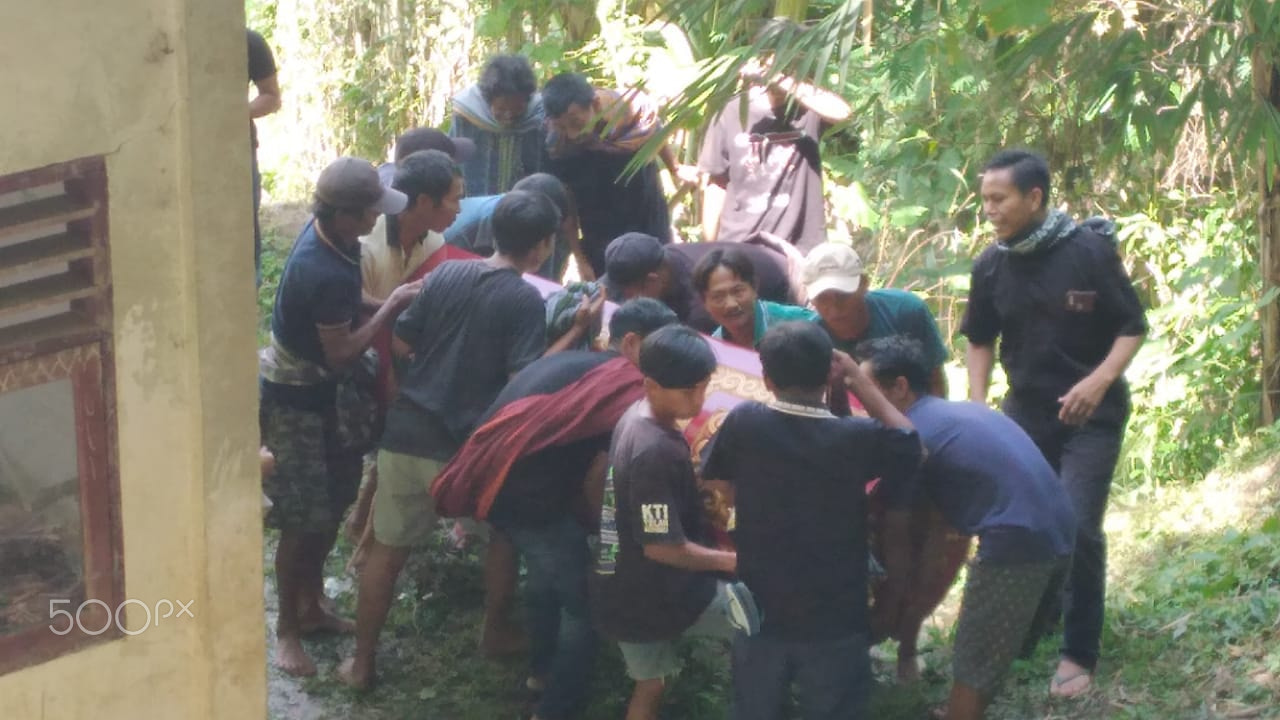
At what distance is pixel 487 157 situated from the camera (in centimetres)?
727

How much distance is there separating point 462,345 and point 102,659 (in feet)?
6.12

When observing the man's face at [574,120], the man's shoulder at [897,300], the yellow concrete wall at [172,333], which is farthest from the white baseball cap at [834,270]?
the yellow concrete wall at [172,333]

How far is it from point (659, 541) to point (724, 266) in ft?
4.17

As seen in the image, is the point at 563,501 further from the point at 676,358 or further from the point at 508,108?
the point at 508,108

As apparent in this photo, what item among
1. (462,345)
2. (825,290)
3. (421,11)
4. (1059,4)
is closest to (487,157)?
(462,345)

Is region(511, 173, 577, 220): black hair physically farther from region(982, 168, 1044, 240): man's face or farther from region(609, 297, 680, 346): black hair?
region(982, 168, 1044, 240): man's face

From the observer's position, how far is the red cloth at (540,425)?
4.98 m

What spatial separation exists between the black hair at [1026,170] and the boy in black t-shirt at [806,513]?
4.33ft

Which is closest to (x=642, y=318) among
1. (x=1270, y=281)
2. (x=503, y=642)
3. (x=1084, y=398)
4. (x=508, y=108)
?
(x=1084, y=398)

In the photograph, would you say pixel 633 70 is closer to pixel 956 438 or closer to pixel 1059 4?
pixel 1059 4

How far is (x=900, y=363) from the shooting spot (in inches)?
185

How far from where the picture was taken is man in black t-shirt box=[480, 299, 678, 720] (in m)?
5.03

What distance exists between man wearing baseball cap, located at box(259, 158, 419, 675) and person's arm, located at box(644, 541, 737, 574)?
61.0 inches

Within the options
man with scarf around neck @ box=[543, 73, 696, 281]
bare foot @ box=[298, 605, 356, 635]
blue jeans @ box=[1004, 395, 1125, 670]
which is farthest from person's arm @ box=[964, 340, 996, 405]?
bare foot @ box=[298, 605, 356, 635]
